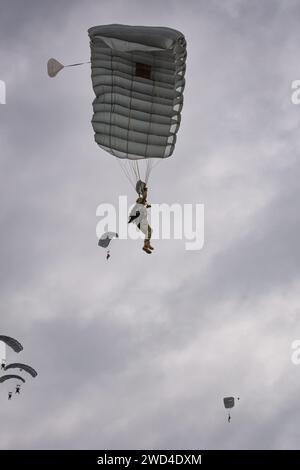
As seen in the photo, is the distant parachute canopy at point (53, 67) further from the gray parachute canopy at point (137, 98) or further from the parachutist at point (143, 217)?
the parachutist at point (143, 217)

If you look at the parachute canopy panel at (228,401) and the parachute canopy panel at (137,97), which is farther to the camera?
the parachute canopy panel at (228,401)

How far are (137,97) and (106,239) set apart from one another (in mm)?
15809

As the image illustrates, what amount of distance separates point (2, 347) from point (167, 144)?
2011cm

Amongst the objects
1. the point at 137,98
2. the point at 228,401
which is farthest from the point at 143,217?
the point at 228,401

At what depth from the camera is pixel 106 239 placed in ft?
195

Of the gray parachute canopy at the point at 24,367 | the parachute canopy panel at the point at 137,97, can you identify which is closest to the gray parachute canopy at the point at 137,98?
the parachute canopy panel at the point at 137,97

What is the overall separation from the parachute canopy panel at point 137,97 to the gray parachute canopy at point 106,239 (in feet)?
41.8

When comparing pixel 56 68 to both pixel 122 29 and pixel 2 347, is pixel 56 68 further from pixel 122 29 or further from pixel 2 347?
pixel 2 347

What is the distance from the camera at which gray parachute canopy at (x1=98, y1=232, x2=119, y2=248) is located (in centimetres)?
5888

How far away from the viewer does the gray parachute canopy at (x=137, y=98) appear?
46062 mm

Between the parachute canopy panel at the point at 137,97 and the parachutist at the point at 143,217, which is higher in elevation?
the parachute canopy panel at the point at 137,97

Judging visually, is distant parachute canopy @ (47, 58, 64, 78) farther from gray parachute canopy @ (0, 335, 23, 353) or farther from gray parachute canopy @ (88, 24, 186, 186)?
gray parachute canopy @ (0, 335, 23, 353)

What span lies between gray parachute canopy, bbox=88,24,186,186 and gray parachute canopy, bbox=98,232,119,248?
41.8ft
